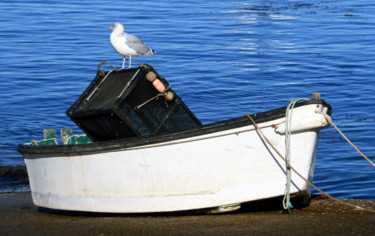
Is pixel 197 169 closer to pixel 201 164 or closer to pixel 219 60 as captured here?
pixel 201 164

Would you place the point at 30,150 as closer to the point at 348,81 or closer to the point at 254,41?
the point at 348,81

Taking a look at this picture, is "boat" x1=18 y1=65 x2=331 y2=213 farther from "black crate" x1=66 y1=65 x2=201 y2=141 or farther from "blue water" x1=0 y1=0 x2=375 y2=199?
"blue water" x1=0 y1=0 x2=375 y2=199

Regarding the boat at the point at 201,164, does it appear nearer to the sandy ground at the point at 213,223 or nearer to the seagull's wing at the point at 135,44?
the sandy ground at the point at 213,223

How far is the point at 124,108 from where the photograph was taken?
24.2ft

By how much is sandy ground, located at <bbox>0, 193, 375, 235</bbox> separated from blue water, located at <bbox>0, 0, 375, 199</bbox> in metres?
2.17

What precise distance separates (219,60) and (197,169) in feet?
41.8

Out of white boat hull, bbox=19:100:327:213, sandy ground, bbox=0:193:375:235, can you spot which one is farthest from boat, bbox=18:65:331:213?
sandy ground, bbox=0:193:375:235

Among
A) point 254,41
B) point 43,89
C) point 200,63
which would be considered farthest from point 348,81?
point 43,89

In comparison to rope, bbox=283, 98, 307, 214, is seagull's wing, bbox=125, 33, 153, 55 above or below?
above

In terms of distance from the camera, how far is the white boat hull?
7070 millimetres

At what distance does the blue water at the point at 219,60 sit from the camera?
13.4 metres

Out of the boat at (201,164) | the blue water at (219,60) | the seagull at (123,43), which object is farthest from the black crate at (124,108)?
the blue water at (219,60)

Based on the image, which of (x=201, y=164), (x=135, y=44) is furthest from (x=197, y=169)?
(x=135, y=44)

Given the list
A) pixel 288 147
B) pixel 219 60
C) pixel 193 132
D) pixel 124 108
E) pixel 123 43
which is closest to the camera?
pixel 193 132
